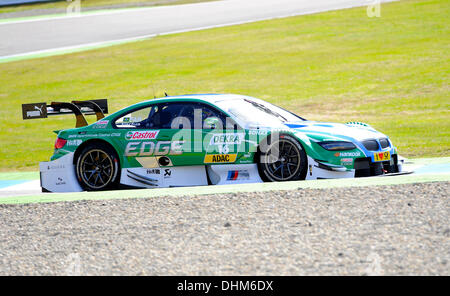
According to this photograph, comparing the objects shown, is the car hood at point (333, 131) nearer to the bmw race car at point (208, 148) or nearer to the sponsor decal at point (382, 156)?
the bmw race car at point (208, 148)

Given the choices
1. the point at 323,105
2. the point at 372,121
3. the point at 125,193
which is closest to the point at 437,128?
the point at 372,121

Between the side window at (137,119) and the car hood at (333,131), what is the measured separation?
187 cm

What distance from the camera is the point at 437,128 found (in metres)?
15.1

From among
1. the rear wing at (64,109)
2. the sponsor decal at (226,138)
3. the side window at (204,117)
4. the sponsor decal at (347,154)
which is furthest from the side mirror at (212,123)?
the rear wing at (64,109)

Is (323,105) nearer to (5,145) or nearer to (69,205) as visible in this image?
(5,145)

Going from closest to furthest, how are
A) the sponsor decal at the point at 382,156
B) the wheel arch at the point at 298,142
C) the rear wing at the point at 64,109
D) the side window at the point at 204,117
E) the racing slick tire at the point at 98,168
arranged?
the wheel arch at the point at 298,142 < the sponsor decal at the point at 382,156 < the side window at the point at 204,117 < the racing slick tire at the point at 98,168 < the rear wing at the point at 64,109

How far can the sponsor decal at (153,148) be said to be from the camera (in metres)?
8.87

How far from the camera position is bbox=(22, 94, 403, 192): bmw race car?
27.4 feet

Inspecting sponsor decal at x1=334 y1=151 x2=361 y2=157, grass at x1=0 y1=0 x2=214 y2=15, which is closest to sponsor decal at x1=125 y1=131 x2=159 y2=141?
sponsor decal at x1=334 y1=151 x2=361 y2=157

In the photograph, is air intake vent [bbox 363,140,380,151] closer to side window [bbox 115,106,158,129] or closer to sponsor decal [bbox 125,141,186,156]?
sponsor decal [bbox 125,141,186,156]

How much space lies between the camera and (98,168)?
920 cm

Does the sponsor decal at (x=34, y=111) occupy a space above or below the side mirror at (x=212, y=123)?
above

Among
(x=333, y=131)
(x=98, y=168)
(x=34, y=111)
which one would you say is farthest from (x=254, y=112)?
(x=34, y=111)

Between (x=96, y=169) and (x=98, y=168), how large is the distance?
4 centimetres
